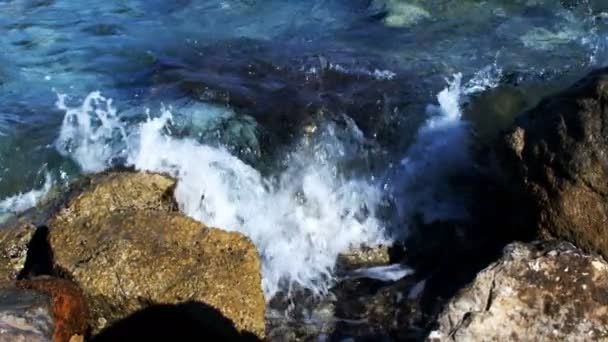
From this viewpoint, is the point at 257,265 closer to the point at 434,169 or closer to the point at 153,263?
the point at 153,263

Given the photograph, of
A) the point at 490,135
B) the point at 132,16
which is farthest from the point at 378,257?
the point at 132,16

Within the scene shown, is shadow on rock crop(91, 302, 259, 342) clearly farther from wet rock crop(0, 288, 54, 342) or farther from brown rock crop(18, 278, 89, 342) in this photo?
wet rock crop(0, 288, 54, 342)

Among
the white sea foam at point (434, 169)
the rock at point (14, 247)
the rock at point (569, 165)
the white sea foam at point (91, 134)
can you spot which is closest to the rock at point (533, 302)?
the rock at point (569, 165)

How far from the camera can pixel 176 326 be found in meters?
5.45

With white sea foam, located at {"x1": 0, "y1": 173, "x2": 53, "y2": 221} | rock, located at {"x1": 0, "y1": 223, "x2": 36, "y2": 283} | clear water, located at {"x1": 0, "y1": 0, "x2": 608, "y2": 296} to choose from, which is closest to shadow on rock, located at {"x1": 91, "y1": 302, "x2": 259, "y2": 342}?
rock, located at {"x1": 0, "y1": 223, "x2": 36, "y2": 283}

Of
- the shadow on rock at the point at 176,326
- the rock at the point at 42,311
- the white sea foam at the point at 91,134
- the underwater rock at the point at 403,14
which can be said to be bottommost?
the shadow on rock at the point at 176,326

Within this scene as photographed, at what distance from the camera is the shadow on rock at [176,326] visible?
5395mm

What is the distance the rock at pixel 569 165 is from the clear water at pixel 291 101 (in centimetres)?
118

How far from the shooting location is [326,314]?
6242 mm

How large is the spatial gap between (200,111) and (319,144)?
1.17 metres

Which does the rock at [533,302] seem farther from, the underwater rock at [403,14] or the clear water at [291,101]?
the underwater rock at [403,14]

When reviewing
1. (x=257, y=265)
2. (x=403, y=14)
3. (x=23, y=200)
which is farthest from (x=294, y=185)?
(x=403, y=14)

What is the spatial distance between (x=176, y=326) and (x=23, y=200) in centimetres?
231

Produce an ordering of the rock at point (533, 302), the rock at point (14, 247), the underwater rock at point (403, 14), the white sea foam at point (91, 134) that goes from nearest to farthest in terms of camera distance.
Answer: the rock at point (533, 302) < the rock at point (14, 247) < the white sea foam at point (91, 134) < the underwater rock at point (403, 14)
